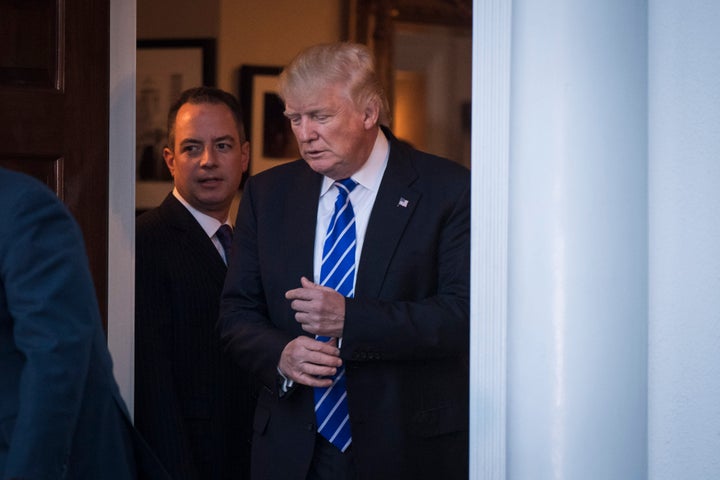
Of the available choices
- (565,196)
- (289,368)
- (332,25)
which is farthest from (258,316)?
(332,25)

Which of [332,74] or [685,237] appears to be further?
[332,74]

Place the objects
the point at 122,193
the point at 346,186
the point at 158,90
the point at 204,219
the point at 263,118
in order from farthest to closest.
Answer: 1. the point at 263,118
2. the point at 158,90
3. the point at 204,219
4. the point at 122,193
5. the point at 346,186

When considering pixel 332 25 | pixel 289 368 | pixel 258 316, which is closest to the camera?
pixel 289 368

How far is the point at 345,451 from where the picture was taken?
2867 millimetres

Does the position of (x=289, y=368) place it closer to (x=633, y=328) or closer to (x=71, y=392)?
(x=71, y=392)

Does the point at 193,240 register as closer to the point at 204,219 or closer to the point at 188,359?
the point at 204,219

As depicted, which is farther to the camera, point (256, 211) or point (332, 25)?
point (332, 25)

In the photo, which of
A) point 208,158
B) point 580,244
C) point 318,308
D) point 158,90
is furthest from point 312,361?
point 158,90

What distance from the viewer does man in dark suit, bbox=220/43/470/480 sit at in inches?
110

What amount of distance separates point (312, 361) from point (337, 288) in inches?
9.5

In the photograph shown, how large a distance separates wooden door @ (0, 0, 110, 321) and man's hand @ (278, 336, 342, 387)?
865mm

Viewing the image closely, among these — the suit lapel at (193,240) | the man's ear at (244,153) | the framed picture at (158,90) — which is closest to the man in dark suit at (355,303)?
the suit lapel at (193,240)

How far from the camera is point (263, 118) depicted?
5449 mm

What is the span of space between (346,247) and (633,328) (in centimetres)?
106
